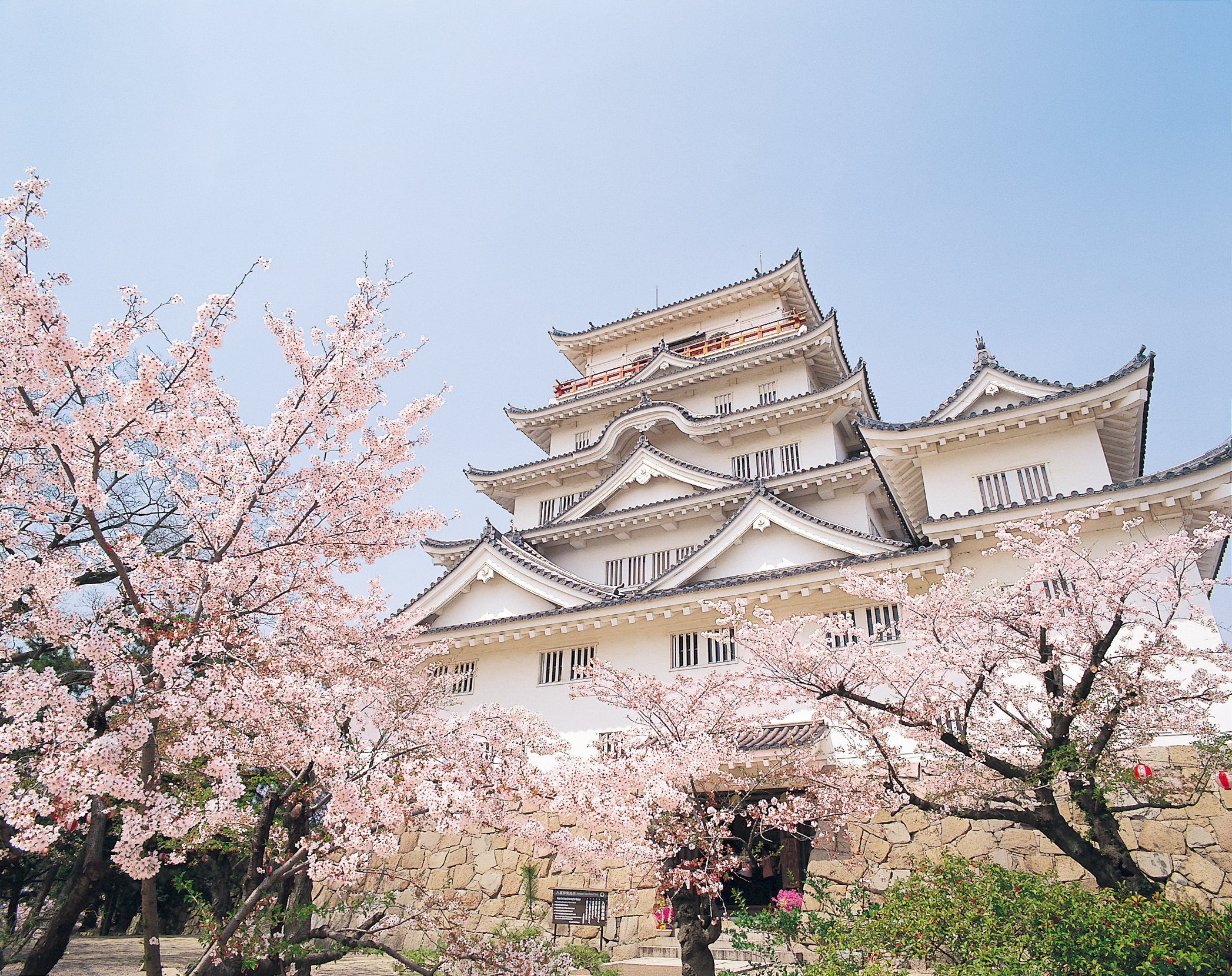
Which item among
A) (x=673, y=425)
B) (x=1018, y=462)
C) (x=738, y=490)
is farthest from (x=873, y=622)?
(x=673, y=425)

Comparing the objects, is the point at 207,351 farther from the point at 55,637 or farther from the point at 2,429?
the point at 55,637

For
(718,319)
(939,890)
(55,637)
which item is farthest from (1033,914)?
(718,319)

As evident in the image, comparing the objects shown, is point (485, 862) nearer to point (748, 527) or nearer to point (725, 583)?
point (725, 583)

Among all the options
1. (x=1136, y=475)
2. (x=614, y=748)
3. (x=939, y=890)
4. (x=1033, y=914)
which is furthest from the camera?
(x=1136, y=475)

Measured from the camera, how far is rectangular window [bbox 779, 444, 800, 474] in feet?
58.5

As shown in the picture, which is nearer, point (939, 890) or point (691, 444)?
point (939, 890)

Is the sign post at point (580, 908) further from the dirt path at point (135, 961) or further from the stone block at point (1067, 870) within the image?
the stone block at point (1067, 870)

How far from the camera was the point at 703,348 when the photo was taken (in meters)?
21.7

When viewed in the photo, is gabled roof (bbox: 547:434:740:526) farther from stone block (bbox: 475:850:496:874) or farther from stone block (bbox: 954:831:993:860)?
stone block (bbox: 954:831:993:860)

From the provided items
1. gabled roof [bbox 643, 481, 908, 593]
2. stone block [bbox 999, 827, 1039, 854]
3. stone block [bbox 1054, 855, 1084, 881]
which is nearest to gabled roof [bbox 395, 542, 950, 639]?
gabled roof [bbox 643, 481, 908, 593]

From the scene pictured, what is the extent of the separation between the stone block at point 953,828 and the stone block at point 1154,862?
78.4 inches

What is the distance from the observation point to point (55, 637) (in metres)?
4.87

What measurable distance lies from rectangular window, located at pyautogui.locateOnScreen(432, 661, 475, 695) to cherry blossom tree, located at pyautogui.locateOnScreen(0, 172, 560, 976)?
7.23m

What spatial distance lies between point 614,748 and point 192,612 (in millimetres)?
5796
